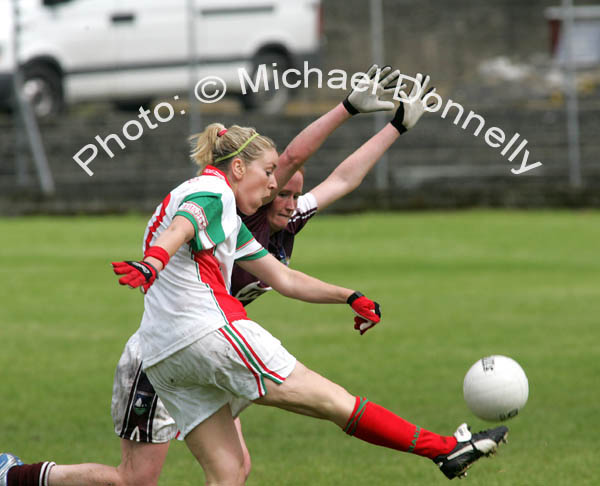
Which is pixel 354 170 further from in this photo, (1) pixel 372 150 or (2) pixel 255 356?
(2) pixel 255 356

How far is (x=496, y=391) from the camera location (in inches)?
194

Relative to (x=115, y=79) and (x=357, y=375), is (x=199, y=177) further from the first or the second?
(x=115, y=79)

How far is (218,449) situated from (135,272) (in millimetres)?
970

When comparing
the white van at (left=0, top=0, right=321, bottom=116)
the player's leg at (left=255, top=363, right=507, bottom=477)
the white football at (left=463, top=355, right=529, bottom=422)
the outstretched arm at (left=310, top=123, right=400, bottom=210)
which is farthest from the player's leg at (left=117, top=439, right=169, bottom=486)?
the white van at (left=0, top=0, right=321, bottom=116)

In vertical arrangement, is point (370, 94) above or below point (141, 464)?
above

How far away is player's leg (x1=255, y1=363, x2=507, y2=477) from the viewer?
4.22 metres

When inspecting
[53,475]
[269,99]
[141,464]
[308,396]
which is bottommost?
[269,99]

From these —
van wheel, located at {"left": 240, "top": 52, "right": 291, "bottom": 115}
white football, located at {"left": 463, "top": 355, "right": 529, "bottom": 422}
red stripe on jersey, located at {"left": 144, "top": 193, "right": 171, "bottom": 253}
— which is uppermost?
red stripe on jersey, located at {"left": 144, "top": 193, "right": 171, "bottom": 253}

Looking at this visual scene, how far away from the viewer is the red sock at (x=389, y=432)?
4336 mm

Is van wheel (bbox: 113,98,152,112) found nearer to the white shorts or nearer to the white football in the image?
the white football

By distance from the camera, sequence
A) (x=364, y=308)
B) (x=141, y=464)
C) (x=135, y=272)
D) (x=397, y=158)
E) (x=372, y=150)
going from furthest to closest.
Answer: (x=397, y=158), (x=372, y=150), (x=141, y=464), (x=364, y=308), (x=135, y=272)

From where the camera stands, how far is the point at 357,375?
8492 millimetres

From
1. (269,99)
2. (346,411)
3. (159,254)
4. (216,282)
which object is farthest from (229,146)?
(269,99)

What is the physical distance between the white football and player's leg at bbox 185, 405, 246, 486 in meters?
1.27
